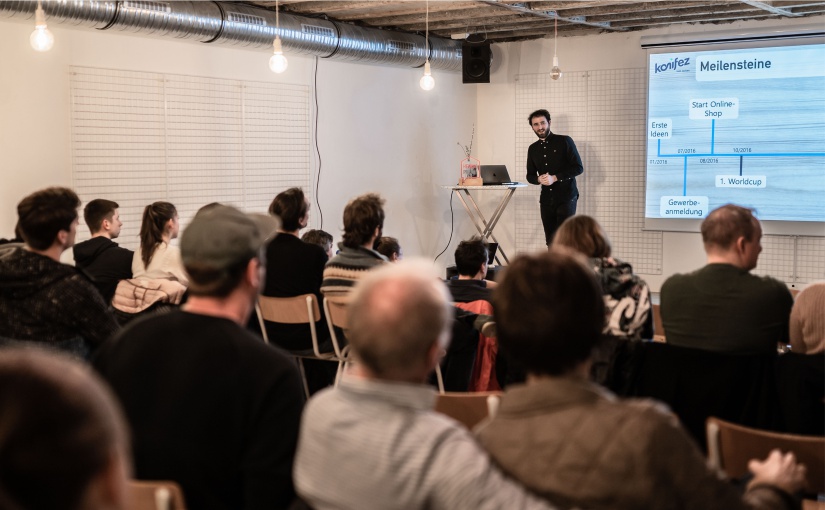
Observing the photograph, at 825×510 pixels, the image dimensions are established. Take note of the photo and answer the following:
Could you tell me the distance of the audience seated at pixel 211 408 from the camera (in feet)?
5.88

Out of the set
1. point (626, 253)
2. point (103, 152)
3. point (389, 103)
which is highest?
point (389, 103)

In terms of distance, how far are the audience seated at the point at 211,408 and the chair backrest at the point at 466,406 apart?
747mm

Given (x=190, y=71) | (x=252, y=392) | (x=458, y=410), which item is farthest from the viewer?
(x=190, y=71)

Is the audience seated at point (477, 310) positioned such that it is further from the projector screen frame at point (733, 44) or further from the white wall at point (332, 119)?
the projector screen frame at point (733, 44)

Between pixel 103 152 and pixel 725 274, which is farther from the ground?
pixel 103 152

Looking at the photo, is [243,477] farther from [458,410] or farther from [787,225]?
[787,225]

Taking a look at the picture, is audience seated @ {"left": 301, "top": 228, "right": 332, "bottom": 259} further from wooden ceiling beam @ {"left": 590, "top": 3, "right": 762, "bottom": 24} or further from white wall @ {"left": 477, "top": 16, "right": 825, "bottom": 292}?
white wall @ {"left": 477, "top": 16, "right": 825, "bottom": 292}

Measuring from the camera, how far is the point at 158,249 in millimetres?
4535

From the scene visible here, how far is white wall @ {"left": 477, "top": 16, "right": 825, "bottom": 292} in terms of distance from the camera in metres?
8.77

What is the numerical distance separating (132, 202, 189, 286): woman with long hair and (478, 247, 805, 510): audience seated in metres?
3.16

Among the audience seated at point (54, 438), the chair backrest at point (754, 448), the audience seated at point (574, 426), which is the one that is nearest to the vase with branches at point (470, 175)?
the chair backrest at point (754, 448)

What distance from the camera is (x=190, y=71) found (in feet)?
23.3

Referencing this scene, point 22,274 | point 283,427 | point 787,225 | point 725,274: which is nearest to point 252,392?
point 283,427

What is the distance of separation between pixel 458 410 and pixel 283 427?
0.82 m
